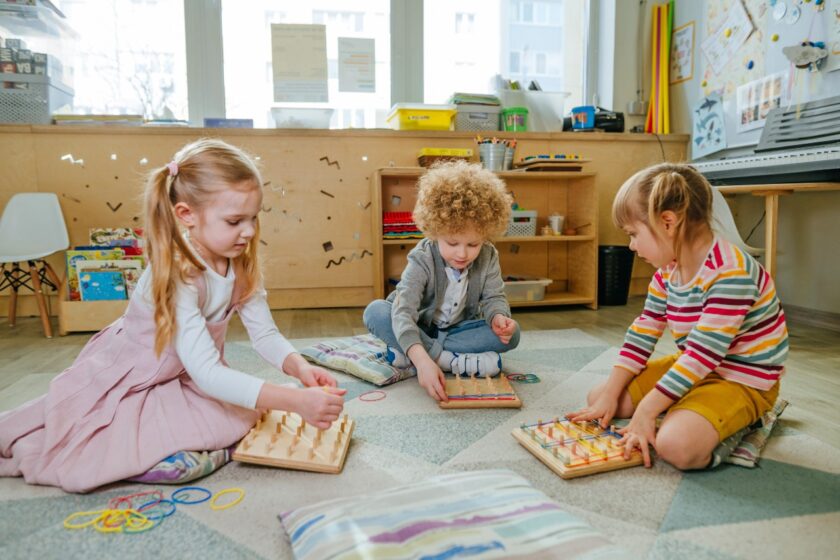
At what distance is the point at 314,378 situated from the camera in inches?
45.3

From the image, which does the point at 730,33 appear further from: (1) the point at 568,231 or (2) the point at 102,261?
(2) the point at 102,261

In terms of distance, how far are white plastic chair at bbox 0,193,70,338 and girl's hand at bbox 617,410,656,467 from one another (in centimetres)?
244

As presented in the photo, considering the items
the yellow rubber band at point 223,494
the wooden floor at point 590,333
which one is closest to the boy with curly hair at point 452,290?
the yellow rubber band at point 223,494

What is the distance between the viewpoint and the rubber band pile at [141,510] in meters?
0.87

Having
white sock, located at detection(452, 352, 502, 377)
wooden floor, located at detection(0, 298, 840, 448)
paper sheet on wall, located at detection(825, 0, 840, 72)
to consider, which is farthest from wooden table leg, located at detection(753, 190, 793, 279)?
white sock, located at detection(452, 352, 502, 377)

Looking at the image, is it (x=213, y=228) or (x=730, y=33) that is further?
(x=730, y=33)

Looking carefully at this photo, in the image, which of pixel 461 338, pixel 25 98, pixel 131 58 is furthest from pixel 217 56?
pixel 461 338

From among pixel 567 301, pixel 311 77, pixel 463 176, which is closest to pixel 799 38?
pixel 567 301

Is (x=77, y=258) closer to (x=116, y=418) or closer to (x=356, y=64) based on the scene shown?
(x=116, y=418)

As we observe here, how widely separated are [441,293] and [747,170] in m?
1.39

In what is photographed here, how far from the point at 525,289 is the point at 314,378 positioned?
1.78 metres

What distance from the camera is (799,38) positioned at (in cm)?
238

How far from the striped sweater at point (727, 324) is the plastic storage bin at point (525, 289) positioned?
1.55 meters

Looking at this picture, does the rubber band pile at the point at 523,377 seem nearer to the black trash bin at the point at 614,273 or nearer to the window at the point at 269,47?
the black trash bin at the point at 614,273
